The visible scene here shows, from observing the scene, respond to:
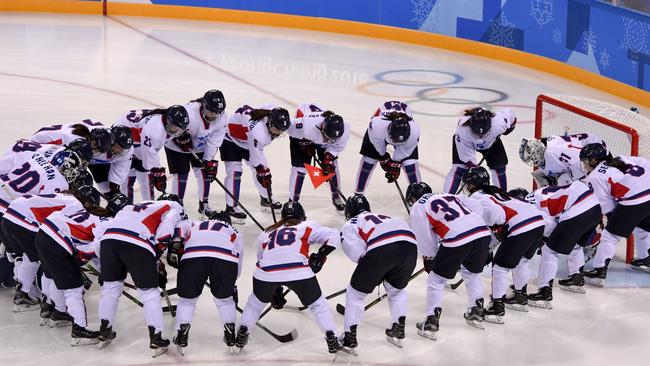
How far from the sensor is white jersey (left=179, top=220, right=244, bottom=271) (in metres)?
6.20

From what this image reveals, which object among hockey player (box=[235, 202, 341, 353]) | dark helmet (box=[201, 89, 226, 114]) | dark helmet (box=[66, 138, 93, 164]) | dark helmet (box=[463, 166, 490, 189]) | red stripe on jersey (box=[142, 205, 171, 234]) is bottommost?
hockey player (box=[235, 202, 341, 353])

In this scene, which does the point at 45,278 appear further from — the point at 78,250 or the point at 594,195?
the point at 594,195

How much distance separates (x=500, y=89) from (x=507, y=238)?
705cm

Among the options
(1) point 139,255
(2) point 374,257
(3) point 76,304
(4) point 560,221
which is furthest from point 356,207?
(3) point 76,304

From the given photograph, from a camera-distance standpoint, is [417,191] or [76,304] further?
[417,191]

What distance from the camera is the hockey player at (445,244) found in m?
6.53

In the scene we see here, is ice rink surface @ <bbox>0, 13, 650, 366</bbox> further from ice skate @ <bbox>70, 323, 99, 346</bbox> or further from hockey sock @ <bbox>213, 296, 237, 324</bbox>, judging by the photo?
hockey sock @ <bbox>213, 296, 237, 324</bbox>

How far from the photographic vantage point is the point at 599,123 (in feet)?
28.3

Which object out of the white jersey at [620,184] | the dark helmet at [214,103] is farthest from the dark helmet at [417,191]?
the dark helmet at [214,103]

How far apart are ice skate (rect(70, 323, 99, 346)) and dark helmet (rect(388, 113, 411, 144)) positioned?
3011mm

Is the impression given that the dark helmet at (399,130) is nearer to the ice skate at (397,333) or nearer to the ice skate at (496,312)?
the ice skate at (496,312)

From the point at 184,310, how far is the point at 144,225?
22.4 inches

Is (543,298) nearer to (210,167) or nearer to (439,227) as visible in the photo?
(439,227)

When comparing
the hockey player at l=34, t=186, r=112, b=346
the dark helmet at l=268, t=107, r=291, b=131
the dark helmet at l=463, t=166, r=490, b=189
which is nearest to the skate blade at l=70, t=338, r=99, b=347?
the hockey player at l=34, t=186, r=112, b=346
